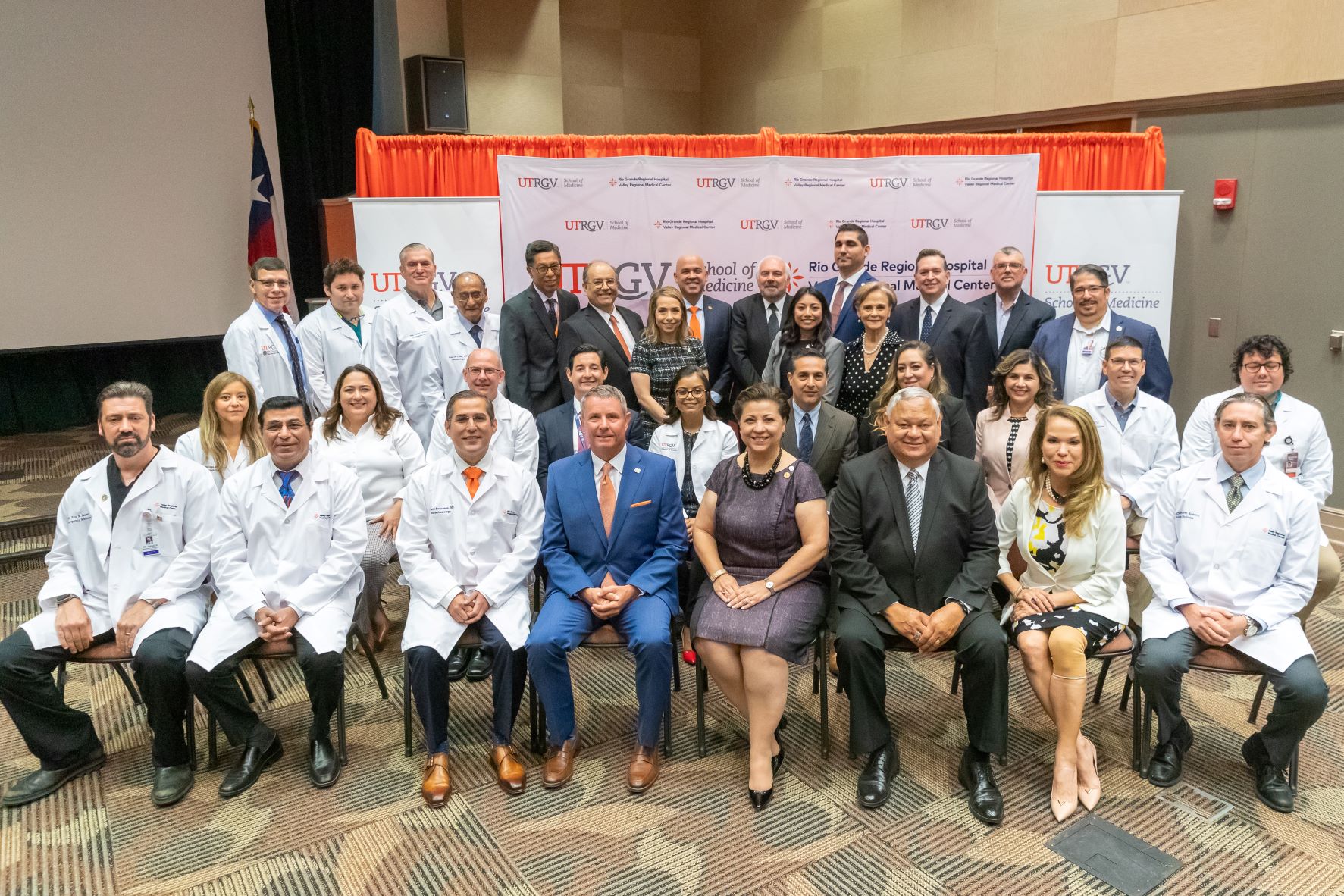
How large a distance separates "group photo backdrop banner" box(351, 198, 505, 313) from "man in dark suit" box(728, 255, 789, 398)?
171 cm

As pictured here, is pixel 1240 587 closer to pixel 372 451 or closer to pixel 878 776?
pixel 878 776

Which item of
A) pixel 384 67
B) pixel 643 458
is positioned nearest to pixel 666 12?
pixel 384 67

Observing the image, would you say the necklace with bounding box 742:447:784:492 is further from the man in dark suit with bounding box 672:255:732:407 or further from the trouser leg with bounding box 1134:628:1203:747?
the man in dark suit with bounding box 672:255:732:407

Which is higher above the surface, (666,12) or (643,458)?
(666,12)

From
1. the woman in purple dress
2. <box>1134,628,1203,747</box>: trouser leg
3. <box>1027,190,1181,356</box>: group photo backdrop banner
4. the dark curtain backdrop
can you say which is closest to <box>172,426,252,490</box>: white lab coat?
the woman in purple dress

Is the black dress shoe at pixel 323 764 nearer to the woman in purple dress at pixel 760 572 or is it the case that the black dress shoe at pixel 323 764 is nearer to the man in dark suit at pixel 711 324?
the woman in purple dress at pixel 760 572

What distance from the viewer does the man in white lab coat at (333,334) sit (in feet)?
15.2

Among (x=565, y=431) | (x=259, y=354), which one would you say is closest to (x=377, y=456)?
(x=565, y=431)

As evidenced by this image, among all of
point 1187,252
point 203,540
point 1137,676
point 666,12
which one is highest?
point 666,12

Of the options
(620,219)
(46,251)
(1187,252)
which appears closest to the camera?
(620,219)

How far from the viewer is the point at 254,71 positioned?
782cm

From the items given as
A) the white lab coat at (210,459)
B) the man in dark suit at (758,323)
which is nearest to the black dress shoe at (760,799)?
the man in dark suit at (758,323)

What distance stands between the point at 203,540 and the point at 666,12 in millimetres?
8423

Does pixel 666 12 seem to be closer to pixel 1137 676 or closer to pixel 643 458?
pixel 643 458
